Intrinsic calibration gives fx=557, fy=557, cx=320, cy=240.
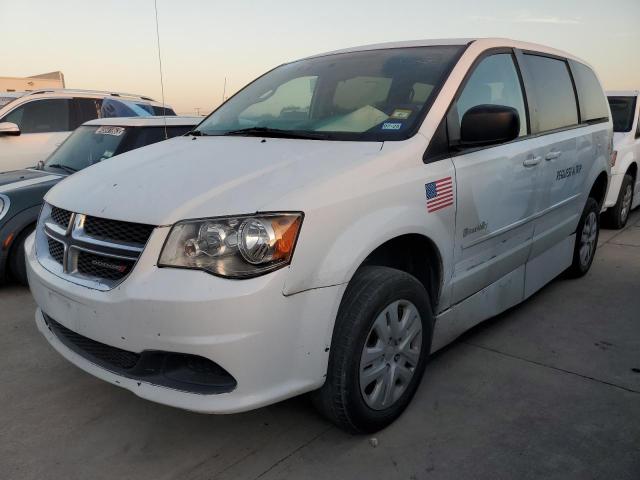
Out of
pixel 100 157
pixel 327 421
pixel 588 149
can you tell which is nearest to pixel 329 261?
pixel 327 421

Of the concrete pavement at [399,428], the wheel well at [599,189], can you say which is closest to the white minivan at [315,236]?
the concrete pavement at [399,428]

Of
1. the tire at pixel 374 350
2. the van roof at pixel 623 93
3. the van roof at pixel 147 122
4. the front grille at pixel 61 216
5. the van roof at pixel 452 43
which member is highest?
the van roof at pixel 452 43

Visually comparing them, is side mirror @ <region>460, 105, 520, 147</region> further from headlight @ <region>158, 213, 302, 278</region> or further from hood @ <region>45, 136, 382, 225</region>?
headlight @ <region>158, 213, 302, 278</region>

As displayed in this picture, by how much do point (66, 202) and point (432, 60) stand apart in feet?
6.43

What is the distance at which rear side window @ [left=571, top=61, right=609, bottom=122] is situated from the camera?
14.1ft

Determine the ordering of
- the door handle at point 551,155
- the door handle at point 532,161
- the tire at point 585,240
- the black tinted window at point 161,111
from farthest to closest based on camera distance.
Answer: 1. the black tinted window at point 161,111
2. the tire at point 585,240
3. the door handle at point 551,155
4. the door handle at point 532,161

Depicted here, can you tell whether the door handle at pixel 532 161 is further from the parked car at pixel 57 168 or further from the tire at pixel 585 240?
the parked car at pixel 57 168

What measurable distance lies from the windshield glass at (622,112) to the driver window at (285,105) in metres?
5.13

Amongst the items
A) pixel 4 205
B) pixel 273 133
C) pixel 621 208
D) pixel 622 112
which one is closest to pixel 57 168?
pixel 4 205

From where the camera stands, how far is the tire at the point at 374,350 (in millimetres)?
2180

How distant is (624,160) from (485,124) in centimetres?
477

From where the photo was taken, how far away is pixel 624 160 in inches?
256

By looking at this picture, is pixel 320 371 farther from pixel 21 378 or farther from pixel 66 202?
pixel 21 378

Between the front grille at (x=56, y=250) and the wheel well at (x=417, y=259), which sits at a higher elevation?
the front grille at (x=56, y=250)
